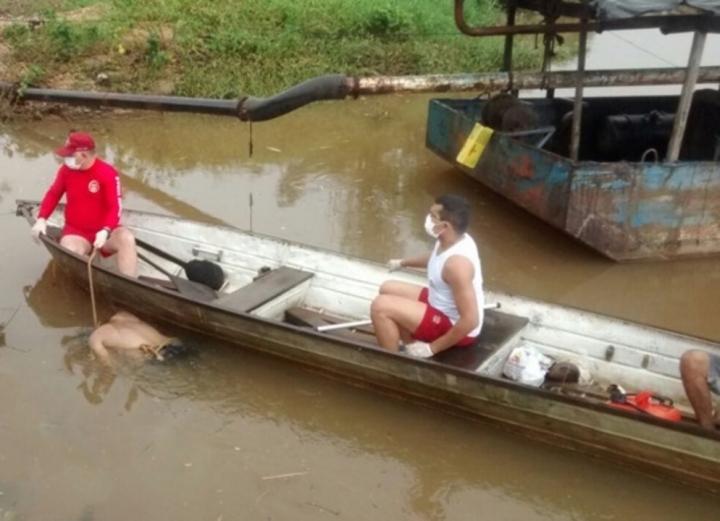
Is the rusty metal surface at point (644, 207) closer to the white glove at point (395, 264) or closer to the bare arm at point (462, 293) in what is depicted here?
the white glove at point (395, 264)

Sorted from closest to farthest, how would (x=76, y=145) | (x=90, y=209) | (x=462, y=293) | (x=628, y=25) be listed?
(x=462, y=293) < (x=76, y=145) < (x=90, y=209) < (x=628, y=25)

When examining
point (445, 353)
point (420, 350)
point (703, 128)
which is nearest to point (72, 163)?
point (420, 350)

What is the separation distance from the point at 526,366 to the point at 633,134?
15.5ft

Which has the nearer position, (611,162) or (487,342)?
(487,342)

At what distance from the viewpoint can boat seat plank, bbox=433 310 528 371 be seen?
17.8 feet

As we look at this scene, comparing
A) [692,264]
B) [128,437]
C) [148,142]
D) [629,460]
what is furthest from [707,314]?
[148,142]

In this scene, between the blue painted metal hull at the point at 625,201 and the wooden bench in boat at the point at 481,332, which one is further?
the blue painted metal hull at the point at 625,201

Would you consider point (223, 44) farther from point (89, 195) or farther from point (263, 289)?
point (263, 289)

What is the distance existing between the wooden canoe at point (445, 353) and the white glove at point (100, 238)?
156mm

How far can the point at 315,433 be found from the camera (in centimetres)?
561

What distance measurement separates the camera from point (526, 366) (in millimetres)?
5617

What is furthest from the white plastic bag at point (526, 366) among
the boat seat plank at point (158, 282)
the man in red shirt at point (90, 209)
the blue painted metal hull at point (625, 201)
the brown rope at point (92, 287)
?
the brown rope at point (92, 287)

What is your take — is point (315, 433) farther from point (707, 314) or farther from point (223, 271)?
point (707, 314)

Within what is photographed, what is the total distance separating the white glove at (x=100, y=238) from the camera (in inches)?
255
